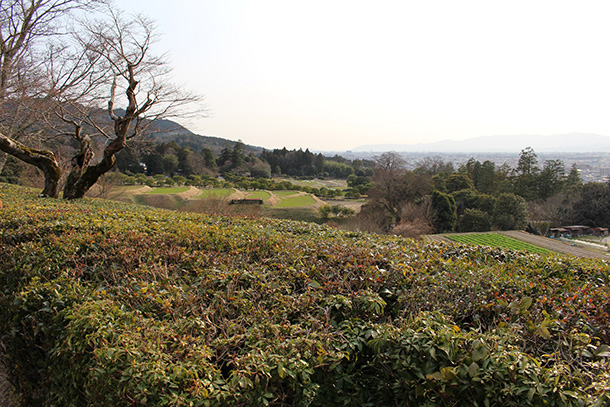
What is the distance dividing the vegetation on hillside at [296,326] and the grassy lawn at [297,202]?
26.5 m

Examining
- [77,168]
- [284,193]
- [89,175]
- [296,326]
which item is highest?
[77,168]

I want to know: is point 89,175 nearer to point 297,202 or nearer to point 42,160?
point 42,160

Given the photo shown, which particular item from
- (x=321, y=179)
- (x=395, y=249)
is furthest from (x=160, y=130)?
(x=321, y=179)

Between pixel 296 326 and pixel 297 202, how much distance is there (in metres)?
29.5

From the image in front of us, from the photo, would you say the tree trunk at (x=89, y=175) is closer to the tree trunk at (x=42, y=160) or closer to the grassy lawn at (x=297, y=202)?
the tree trunk at (x=42, y=160)

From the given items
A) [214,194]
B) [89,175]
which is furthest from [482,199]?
[89,175]

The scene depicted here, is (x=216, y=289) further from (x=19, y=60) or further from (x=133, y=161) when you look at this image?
(x=133, y=161)

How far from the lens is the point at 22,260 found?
3082 millimetres

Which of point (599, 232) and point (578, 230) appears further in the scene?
point (578, 230)

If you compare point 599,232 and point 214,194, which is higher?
point 214,194

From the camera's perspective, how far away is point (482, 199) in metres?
28.1

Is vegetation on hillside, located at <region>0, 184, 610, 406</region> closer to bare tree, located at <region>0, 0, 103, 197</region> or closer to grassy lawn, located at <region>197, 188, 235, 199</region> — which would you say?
bare tree, located at <region>0, 0, 103, 197</region>

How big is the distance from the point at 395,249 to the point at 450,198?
25320 millimetres

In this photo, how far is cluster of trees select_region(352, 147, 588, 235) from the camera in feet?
84.3
